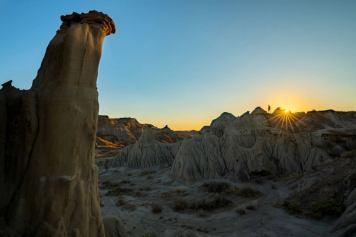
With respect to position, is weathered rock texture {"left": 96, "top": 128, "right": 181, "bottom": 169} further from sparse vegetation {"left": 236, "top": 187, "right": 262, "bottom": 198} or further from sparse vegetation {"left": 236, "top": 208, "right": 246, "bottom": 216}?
sparse vegetation {"left": 236, "top": 208, "right": 246, "bottom": 216}

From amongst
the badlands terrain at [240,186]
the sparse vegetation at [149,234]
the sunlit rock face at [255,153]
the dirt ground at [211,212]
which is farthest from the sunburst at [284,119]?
the sparse vegetation at [149,234]

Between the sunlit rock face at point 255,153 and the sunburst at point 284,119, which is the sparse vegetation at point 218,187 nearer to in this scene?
the sunlit rock face at point 255,153

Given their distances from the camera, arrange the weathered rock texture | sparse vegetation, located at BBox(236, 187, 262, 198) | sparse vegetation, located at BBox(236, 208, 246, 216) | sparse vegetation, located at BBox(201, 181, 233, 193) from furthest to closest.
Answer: the weathered rock texture
sparse vegetation, located at BBox(201, 181, 233, 193)
sparse vegetation, located at BBox(236, 187, 262, 198)
sparse vegetation, located at BBox(236, 208, 246, 216)

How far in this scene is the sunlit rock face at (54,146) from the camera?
24.7ft

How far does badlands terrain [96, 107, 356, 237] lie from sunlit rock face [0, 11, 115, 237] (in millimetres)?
6705

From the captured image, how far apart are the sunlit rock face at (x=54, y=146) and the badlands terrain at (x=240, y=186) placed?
22.0 ft

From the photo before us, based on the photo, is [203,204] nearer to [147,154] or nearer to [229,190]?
[229,190]

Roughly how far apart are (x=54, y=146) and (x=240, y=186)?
2196 centimetres

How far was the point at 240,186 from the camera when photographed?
27.0 m

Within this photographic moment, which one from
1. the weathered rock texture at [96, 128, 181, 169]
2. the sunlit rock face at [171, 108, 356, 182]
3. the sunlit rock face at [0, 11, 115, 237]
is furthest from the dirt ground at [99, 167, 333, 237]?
the weathered rock texture at [96, 128, 181, 169]

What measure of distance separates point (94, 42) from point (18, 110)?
301cm

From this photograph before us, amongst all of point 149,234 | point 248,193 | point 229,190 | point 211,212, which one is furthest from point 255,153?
point 149,234

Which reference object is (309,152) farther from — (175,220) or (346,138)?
(175,220)

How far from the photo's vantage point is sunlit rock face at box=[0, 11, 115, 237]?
24.7 ft
